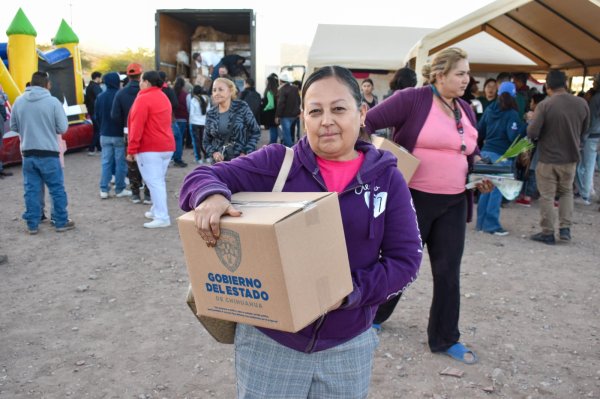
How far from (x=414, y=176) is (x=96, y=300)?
118 inches

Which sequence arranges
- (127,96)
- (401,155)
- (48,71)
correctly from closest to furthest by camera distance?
1. (401,155)
2. (127,96)
3. (48,71)

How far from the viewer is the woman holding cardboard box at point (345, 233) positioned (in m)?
1.74

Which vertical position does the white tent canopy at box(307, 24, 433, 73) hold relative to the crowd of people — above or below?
above

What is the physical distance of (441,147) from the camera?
134 inches

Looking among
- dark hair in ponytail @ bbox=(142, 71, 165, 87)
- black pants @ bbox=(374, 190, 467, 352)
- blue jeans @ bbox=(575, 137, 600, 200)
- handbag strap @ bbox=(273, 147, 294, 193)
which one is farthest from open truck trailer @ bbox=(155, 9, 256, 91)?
handbag strap @ bbox=(273, 147, 294, 193)

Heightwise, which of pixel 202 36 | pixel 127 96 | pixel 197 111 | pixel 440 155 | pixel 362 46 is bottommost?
pixel 197 111

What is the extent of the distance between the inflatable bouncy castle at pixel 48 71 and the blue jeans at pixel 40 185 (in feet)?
15.7

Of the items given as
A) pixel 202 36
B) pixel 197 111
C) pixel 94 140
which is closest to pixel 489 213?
pixel 197 111

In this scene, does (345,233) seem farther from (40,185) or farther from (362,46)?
(362,46)

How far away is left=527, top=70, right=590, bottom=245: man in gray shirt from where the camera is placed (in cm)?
657

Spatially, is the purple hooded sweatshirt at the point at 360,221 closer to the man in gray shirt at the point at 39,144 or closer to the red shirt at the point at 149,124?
the red shirt at the point at 149,124

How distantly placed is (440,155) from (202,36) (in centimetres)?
1390

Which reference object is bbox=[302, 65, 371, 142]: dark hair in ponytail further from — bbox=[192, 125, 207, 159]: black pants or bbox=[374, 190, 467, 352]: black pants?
bbox=[192, 125, 207, 159]: black pants

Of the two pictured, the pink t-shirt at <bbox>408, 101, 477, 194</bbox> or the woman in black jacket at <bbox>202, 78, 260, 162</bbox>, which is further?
the woman in black jacket at <bbox>202, 78, 260, 162</bbox>
